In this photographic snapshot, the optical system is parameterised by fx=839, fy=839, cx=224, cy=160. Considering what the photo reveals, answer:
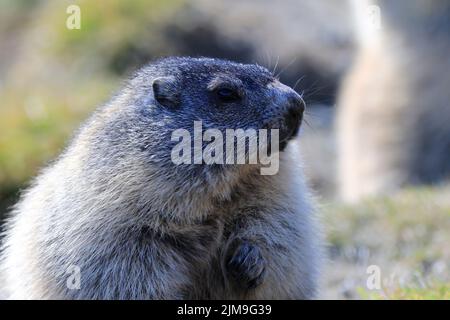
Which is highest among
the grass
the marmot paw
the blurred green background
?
the marmot paw

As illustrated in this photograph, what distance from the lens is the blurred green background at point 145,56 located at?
11.9 m

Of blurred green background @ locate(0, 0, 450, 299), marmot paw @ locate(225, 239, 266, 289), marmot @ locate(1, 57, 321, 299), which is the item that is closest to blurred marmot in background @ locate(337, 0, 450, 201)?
blurred green background @ locate(0, 0, 450, 299)

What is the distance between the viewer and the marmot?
504 cm

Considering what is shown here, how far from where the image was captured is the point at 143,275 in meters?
5.03

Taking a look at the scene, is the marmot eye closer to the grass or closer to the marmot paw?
the marmot paw

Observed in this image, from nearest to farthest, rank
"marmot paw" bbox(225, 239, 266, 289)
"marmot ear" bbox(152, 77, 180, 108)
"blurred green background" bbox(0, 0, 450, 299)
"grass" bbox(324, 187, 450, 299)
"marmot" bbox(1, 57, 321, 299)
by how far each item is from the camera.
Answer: "marmot" bbox(1, 57, 321, 299)
"marmot paw" bbox(225, 239, 266, 289)
"marmot ear" bbox(152, 77, 180, 108)
"grass" bbox(324, 187, 450, 299)
"blurred green background" bbox(0, 0, 450, 299)

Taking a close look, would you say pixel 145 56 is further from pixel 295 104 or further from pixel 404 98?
pixel 295 104

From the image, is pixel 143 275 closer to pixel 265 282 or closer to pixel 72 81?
pixel 265 282

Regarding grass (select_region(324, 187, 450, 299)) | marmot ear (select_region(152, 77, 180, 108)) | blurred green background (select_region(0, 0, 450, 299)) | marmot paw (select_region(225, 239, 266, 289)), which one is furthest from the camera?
blurred green background (select_region(0, 0, 450, 299))

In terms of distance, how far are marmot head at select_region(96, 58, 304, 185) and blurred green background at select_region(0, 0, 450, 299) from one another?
3.93m

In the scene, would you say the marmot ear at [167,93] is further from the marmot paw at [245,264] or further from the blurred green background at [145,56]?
the blurred green background at [145,56]

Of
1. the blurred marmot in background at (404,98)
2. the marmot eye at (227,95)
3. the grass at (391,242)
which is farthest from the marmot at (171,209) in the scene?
the blurred marmot in background at (404,98)

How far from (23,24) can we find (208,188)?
55.6 ft
